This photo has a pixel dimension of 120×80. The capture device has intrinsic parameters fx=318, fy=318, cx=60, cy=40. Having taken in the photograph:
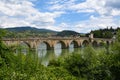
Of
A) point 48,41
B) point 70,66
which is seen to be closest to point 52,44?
point 48,41

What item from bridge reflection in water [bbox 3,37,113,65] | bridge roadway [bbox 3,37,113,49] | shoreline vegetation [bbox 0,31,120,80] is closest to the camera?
shoreline vegetation [bbox 0,31,120,80]

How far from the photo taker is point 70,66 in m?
30.4

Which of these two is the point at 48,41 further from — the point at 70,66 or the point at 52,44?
the point at 70,66

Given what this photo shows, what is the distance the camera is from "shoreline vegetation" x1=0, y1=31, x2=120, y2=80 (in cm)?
1178

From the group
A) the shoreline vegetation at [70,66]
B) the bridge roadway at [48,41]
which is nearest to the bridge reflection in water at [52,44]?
the bridge roadway at [48,41]

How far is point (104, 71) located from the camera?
23.9 m

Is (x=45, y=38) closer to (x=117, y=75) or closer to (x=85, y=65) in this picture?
(x=85, y=65)

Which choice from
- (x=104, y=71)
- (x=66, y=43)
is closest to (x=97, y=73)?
(x=104, y=71)

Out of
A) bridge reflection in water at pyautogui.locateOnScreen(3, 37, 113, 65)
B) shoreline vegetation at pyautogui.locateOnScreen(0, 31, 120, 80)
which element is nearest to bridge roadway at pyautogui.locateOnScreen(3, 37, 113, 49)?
bridge reflection in water at pyautogui.locateOnScreen(3, 37, 113, 65)

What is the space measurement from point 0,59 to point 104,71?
13.5m

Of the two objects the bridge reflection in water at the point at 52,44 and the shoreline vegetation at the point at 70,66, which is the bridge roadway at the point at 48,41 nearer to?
the bridge reflection in water at the point at 52,44

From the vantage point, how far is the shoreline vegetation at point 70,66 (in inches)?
464

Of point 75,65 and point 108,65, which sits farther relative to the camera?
point 75,65

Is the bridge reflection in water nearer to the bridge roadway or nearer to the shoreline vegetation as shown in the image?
the bridge roadway
